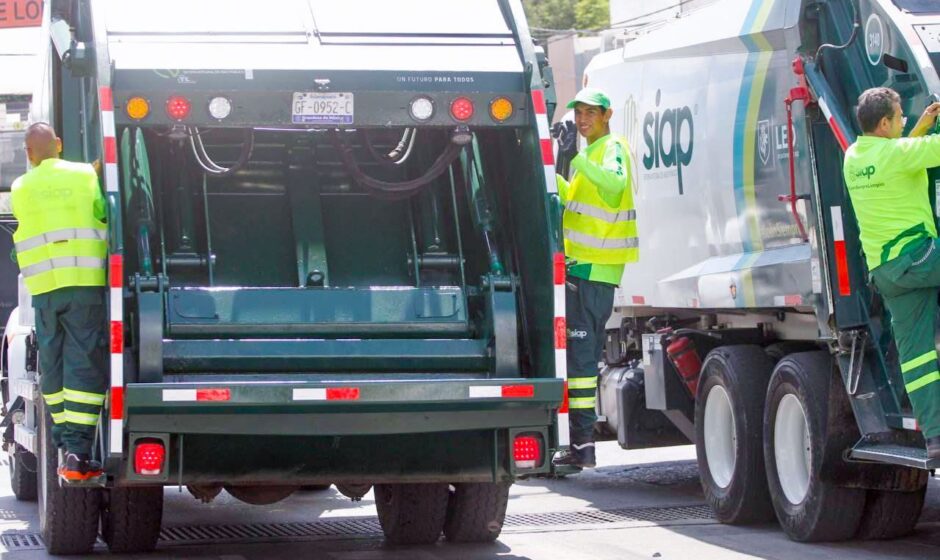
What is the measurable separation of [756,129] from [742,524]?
2084 millimetres

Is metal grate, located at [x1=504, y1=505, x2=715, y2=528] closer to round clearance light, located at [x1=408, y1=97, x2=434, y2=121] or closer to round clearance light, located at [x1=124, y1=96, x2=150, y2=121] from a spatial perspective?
round clearance light, located at [x1=408, y1=97, x2=434, y2=121]

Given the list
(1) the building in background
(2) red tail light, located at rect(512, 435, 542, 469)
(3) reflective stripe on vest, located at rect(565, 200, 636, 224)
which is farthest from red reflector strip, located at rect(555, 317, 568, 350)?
(1) the building in background

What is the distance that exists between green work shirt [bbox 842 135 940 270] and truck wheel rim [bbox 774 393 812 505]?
1299 mm

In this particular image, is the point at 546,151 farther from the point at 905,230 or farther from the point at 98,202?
the point at 98,202

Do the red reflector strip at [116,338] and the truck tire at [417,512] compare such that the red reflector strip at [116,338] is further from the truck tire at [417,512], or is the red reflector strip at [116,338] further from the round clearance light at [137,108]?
the truck tire at [417,512]

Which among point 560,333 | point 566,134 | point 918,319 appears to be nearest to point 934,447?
point 918,319

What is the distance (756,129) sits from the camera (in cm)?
870

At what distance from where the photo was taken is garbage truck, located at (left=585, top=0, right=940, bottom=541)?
25.3 ft

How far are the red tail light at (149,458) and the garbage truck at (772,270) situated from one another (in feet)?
10.2

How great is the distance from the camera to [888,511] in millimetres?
8227

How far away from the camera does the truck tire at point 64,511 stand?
25.2ft

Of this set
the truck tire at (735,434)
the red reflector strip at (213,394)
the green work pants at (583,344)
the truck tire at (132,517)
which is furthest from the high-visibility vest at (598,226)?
the truck tire at (132,517)

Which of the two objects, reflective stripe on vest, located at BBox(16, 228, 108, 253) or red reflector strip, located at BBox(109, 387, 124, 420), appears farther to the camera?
reflective stripe on vest, located at BBox(16, 228, 108, 253)

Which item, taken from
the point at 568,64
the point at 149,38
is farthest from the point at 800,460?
the point at 568,64
